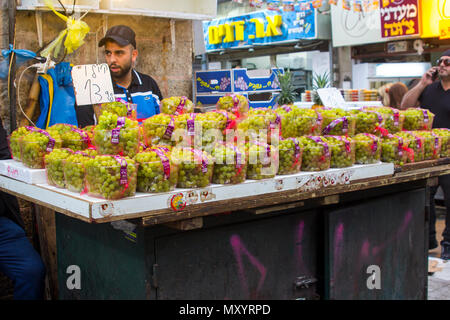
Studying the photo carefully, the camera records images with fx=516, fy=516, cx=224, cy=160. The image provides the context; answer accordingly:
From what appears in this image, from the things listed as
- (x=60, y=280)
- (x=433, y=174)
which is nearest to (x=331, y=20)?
(x=433, y=174)

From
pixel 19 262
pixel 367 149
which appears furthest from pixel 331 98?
pixel 19 262

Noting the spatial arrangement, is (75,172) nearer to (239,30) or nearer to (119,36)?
(119,36)

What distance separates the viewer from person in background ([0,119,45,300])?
257 centimetres

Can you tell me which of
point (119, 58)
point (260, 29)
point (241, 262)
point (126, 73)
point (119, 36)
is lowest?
point (241, 262)

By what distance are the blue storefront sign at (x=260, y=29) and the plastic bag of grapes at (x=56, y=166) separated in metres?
10.4

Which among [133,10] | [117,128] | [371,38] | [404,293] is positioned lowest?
[404,293]

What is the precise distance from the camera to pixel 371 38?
35.3 ft

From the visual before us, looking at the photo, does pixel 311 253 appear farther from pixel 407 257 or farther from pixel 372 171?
pixel 407 257

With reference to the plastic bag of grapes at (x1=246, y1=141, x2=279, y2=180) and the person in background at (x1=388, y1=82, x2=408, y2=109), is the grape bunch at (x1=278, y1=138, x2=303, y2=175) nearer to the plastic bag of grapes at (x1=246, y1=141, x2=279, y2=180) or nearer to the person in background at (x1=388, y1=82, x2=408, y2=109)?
the plastic bag of grapes at (x1=246, y1=141, x2=279, y2=180)

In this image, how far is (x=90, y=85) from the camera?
2906mm

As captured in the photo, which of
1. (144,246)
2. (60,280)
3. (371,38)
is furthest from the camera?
(371,38)

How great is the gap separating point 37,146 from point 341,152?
1.48 metres

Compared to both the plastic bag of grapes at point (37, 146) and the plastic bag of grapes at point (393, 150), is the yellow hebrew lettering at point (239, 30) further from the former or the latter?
the plastic bag of grapes at point (37, 146)

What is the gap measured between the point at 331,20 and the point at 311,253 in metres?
9.95
